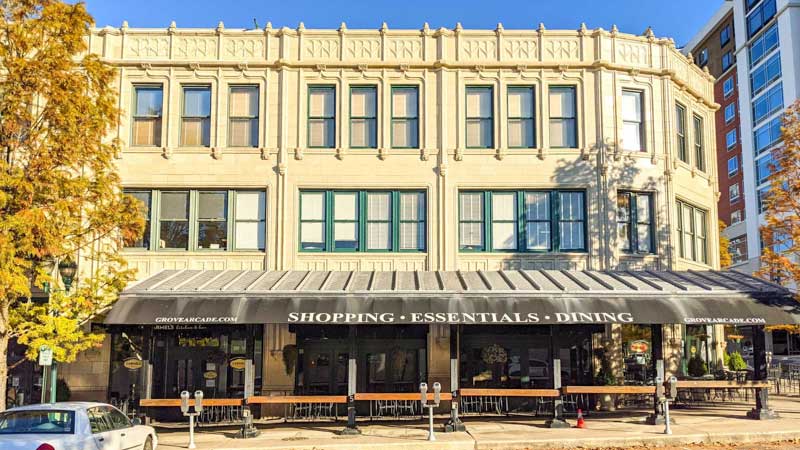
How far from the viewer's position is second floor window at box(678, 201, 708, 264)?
23906mm

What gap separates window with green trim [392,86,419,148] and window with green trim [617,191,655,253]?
21.3 ft

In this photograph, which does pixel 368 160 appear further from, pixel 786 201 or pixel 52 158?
pixel 786 201

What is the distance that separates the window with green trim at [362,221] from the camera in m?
21.8

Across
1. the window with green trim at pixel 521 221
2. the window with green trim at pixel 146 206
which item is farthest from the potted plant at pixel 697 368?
the window with green trim at pixel 146 206

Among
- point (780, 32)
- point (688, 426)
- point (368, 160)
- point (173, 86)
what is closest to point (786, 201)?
point (688, 426)

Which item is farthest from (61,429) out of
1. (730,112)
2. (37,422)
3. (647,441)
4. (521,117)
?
(730,112)

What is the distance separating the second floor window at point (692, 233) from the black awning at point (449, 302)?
467 centimetres

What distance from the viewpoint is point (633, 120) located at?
75.5ft

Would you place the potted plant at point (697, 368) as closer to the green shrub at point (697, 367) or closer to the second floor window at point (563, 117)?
the green shrub at point (697, 367)

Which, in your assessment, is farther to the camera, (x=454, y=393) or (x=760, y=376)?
(x=760, y=376)

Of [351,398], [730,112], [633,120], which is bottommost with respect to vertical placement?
[351,398]

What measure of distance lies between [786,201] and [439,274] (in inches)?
407

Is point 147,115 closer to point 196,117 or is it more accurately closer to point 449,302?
point 196,117

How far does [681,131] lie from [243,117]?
14198mm
